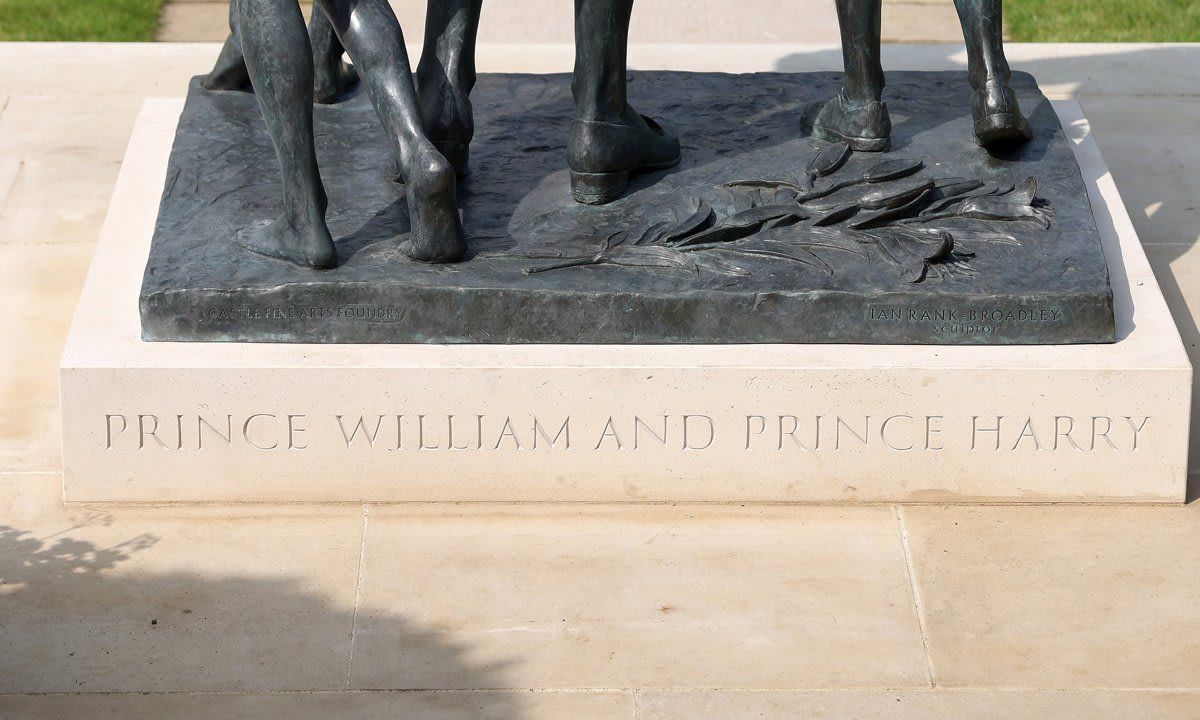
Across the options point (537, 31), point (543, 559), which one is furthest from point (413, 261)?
point (537, 31)

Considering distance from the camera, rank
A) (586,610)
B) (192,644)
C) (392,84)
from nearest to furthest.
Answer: (192,644) → (586,610) → (392,84)

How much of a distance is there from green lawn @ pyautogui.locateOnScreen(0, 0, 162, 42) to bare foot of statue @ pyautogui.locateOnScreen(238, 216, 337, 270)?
4804mm

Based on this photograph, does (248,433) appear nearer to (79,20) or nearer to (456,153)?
(456,153)

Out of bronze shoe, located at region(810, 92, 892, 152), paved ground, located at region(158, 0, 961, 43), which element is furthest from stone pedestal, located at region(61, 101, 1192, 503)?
paved ground, located at region(158, 0, 961, 43)

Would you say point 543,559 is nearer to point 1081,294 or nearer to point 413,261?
point 413,261

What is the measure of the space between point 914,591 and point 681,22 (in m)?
5.43

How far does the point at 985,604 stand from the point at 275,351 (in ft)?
6.64

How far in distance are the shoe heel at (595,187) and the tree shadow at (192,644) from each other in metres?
1.51

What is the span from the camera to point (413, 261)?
5395mm

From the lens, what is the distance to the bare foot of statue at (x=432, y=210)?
5.18m

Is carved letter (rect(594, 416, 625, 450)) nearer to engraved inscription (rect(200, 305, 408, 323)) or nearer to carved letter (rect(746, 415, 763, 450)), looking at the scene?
carved letter (rect(746, 415, 763, 450))

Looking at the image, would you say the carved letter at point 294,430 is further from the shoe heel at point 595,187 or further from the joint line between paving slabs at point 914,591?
the joint line between paving slabs at point 914,591

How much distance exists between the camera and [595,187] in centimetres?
579

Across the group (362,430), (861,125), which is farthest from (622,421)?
(861,125)
